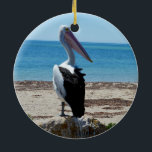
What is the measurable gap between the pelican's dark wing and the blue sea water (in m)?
0.10

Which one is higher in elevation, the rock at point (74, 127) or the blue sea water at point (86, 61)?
the blue sea water at point (86, 61)

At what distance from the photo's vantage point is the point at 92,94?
21.3ft

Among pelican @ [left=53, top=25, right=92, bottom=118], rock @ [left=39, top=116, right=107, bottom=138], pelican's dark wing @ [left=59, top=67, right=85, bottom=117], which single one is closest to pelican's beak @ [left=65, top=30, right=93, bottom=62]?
pelican @ [left=53, top=25, right=92, bottom=118]

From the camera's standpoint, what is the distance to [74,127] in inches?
257

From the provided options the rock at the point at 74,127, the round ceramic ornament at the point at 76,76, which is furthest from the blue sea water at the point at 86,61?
the rock at the point at 74,127

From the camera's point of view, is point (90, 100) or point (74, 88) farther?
point (90, 100)

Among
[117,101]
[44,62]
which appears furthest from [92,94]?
[44,62]

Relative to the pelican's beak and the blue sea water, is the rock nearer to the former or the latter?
the blue sea water

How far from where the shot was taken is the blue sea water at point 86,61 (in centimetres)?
640

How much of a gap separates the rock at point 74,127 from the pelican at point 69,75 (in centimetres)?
22

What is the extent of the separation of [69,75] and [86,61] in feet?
0.94

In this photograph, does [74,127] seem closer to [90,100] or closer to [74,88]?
[90,100]

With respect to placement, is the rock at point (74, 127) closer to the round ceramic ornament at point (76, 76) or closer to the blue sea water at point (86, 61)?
the round ceramic ornament at point (76, 76)

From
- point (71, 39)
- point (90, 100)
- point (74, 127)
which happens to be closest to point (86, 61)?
point (71, 39)
